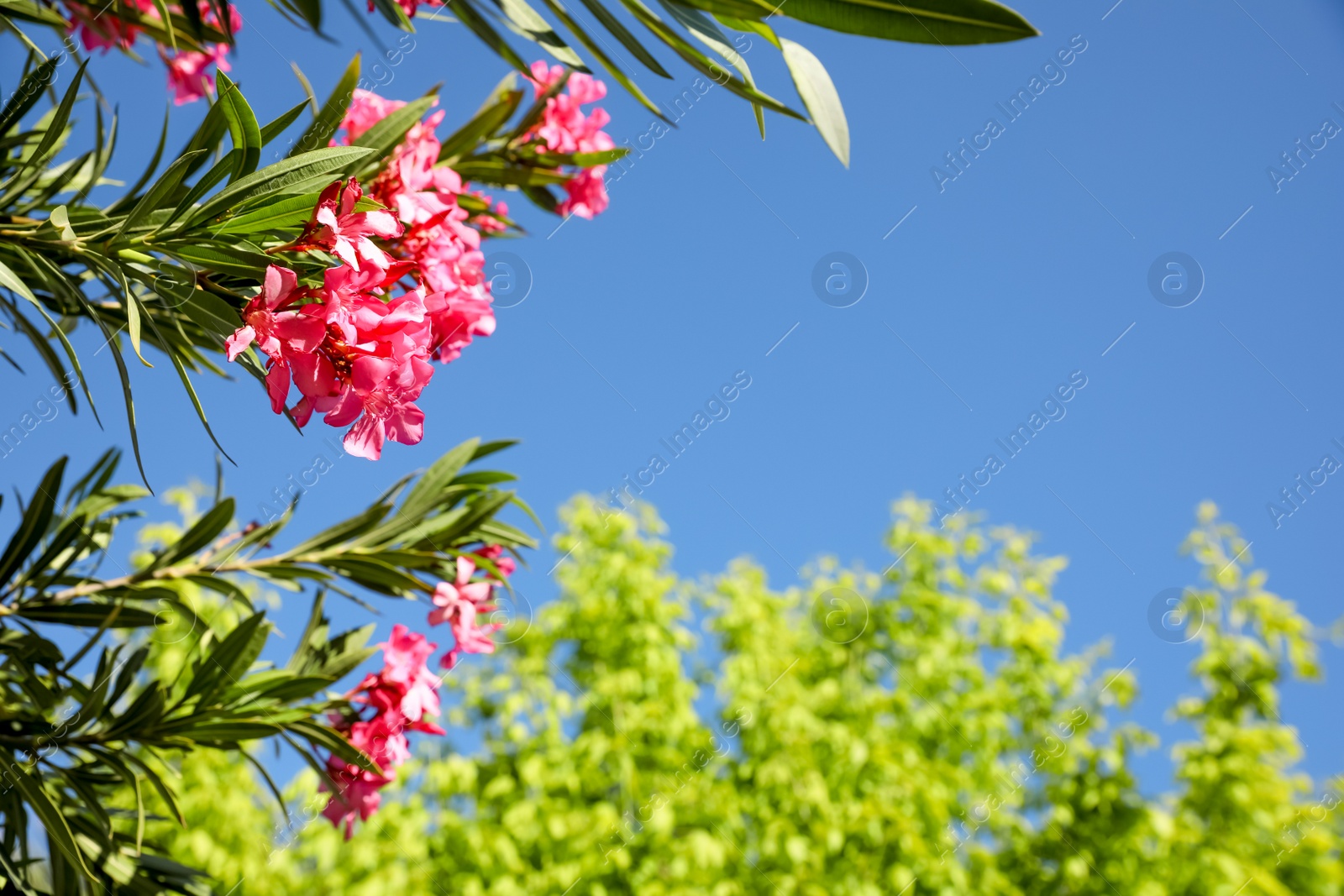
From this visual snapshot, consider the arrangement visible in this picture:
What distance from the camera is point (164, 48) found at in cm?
172

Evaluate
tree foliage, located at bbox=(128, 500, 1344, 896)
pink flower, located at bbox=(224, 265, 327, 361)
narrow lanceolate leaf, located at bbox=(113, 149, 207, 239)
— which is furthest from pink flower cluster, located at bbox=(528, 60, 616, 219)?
tree foliage, located at bbox=(128, 500, 1344, 896)

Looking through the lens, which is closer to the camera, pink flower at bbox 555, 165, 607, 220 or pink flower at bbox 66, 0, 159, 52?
pink flower at bbox 66, 0, 159, 52

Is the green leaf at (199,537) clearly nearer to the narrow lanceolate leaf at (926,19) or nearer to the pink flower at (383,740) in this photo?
the pink flower at (383,740)

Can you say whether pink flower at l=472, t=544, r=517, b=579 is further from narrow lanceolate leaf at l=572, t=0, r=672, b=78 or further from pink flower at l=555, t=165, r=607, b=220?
narrow lanceolate leaf at l=572, t=0, r=672, b=78

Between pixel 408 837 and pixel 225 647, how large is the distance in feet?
12.7

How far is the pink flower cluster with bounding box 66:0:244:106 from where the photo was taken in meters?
1.41

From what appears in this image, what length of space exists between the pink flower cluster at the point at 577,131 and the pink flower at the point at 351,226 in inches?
34.2

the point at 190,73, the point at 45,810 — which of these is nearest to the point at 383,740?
the point at 45,810

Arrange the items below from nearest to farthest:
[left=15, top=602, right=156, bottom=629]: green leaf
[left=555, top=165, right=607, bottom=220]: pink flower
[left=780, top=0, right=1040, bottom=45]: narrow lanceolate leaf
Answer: [left=780, top=0, right=1040, bottom=45]: narrow lanceolate leaf, [left=15, top=602, right=156, bottom=629]: green leaf, [left=555, top=165, right=607, bottom=220]: pink flower

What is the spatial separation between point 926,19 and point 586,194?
98 cm

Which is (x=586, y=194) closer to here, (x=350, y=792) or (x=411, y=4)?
(x=411, y=4)

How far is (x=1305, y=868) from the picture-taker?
A: 13.0 ft

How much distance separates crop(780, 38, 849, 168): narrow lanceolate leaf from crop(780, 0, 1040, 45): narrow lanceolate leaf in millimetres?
42

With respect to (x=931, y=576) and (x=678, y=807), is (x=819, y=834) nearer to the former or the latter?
(x=678, y=807)
